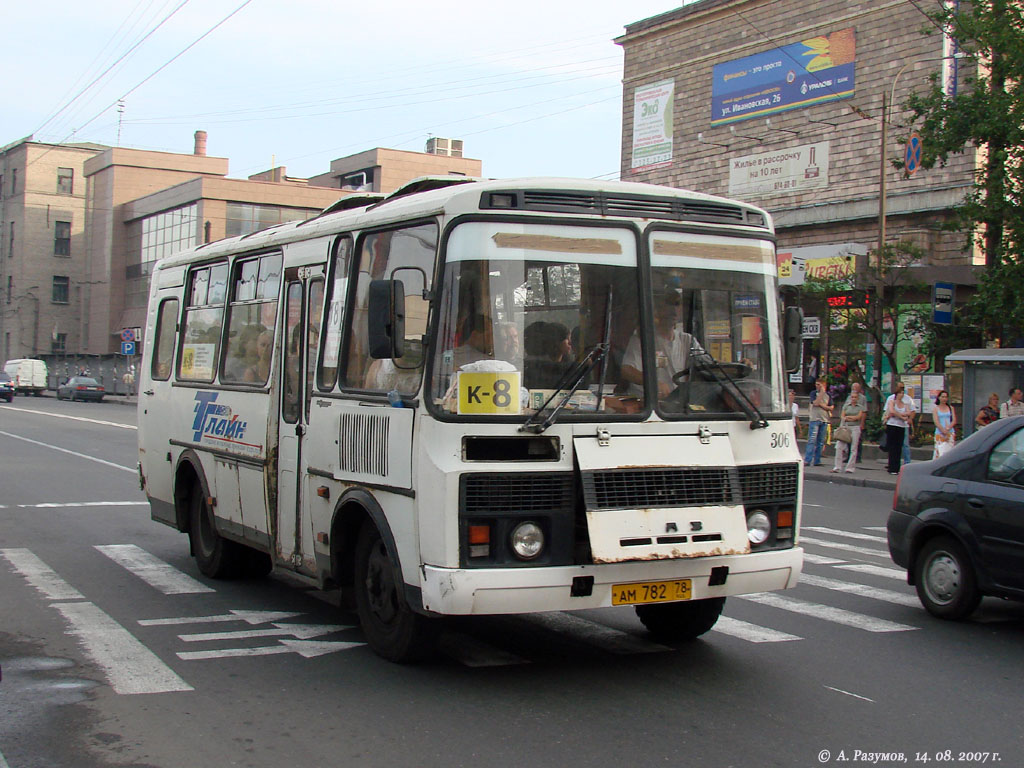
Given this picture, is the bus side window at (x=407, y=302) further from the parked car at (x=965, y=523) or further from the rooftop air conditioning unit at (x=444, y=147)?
the rooftop air conditioning unit at (x=444, y=147)

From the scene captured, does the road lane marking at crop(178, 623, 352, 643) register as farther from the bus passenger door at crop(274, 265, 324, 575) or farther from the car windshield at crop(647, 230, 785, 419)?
the car windshield at crop(647, 230, 785, 419)

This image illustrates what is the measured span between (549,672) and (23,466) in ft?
51.0

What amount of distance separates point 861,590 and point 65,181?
8362cm

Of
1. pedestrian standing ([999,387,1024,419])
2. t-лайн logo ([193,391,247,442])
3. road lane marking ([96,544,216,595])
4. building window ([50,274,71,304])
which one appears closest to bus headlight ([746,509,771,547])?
t-лайн logo ([193,391,247,442])

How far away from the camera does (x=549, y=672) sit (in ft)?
21.7

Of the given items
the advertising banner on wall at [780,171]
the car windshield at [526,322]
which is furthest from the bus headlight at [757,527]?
the advertising banner on wall at [780,171]

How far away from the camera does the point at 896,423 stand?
21.4 metres

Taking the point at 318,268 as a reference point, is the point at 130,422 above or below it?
below

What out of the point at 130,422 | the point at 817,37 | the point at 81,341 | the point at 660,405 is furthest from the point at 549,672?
the point at 81,341

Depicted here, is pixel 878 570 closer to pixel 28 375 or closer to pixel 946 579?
pixel 946 579

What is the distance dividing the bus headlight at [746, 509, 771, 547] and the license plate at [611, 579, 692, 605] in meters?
0.53

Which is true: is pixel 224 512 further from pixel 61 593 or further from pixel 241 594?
pixel 61 593

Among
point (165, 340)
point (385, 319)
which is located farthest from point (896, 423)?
point (385, 319)

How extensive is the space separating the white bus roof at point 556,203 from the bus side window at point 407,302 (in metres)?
0.13
